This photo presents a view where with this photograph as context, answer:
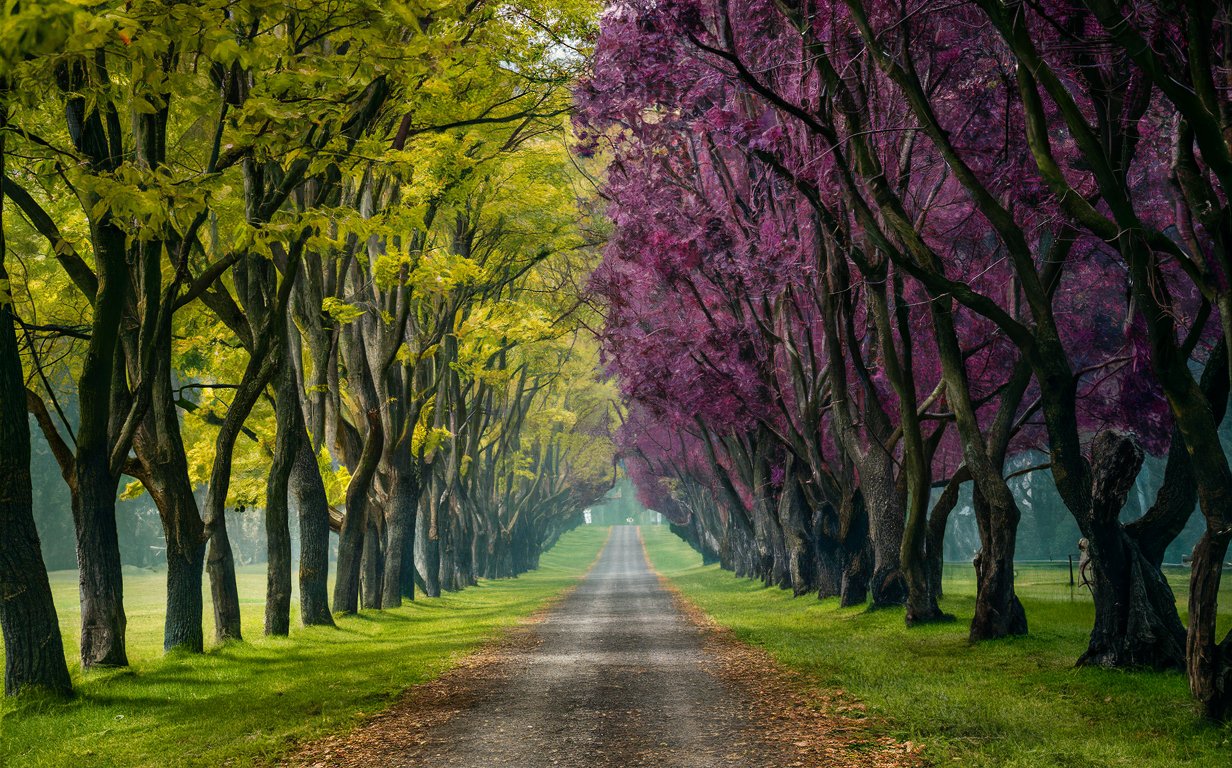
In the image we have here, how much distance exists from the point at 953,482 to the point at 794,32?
819 cm

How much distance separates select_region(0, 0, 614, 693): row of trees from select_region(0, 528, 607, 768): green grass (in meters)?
0.77

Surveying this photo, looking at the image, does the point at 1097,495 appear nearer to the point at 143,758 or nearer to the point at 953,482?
the point at 953,482

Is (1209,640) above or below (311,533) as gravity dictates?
below

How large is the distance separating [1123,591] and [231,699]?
976 cm

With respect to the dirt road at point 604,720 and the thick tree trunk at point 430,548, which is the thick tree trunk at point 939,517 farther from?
the thick tree trunk at point 430,548

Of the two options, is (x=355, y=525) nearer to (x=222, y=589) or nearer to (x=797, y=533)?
(x=222, y=589)

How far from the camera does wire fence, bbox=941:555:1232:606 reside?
2550 cm

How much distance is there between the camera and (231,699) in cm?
1212

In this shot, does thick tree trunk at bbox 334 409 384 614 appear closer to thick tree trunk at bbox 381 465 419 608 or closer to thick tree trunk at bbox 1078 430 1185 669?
thick tree trunk at bbox 381 465 419 608

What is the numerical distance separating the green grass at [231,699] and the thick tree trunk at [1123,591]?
7.86 m

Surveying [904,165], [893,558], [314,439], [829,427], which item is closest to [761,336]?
[829,427]

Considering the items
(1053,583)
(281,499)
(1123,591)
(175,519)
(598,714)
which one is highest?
(281,499)

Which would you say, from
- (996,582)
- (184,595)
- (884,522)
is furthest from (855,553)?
(184,595)

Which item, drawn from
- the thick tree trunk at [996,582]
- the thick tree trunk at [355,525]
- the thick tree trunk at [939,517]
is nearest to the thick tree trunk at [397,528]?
the thick tree trunk at [355,525]
